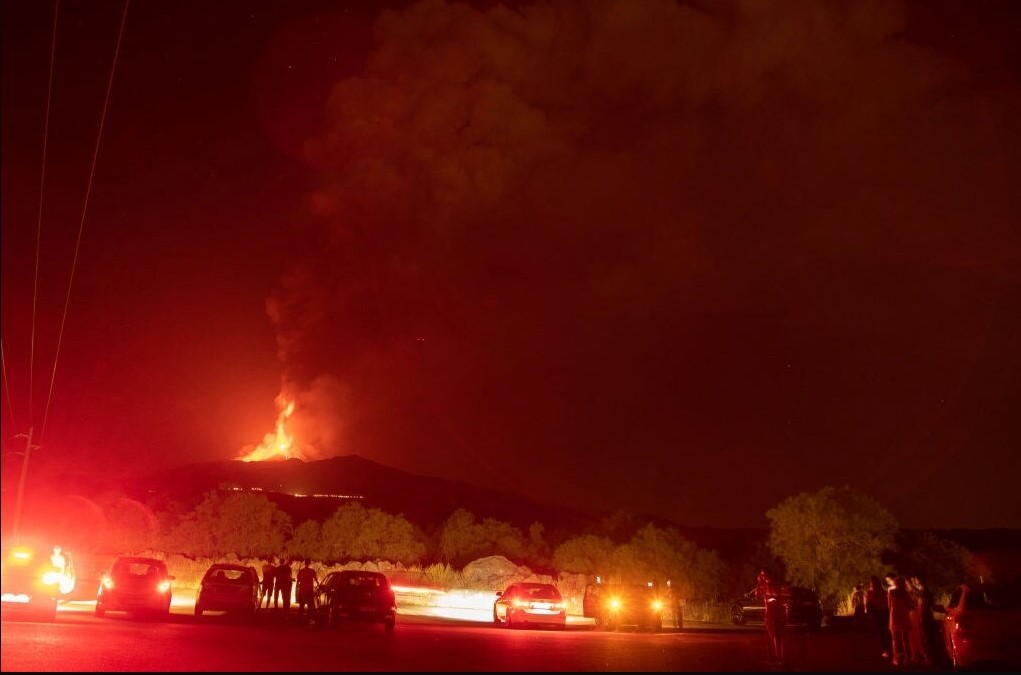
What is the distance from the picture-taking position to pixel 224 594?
2438 cm

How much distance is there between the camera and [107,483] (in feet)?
526

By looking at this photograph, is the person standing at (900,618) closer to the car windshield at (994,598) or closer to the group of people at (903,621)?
the group of people at (903,621)

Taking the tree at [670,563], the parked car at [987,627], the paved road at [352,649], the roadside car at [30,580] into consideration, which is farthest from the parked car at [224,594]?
the tree at [670,563]

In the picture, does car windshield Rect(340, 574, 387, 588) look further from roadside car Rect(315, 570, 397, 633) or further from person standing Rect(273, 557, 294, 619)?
person standing Rect(273, 557, 294, 619)

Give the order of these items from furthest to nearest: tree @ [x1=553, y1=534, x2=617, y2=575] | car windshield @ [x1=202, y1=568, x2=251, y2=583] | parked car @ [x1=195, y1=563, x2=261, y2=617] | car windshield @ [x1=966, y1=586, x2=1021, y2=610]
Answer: tree @ [x1=553, y1=534, x2=617, y2=575]
car windshield @ [x1=202, y1=568, x2=251, y2=583]
parked car @ [x1=195, y1=563, x2=261, y2=617]
car windshield @ [x1=966, y1=586, x2=1021, y2=610]

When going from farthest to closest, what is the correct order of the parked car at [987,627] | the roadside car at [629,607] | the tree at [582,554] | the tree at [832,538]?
the tree at [582,554]
the tree at [832,538]
the roadside car at [629,607]
the parked car at [987,627]

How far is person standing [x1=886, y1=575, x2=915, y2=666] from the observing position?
16594 mm

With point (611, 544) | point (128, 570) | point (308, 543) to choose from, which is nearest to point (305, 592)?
point (128, 570)

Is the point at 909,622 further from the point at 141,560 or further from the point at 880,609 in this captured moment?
the point at 141,560

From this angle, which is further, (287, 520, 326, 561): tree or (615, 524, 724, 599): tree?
(287, 520, 326, 561): tree

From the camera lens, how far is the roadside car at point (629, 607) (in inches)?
1080

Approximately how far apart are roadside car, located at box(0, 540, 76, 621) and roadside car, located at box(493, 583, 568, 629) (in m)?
12.2

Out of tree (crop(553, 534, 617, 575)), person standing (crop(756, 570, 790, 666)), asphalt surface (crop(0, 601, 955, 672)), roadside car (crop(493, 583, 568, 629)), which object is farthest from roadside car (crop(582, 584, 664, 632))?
tree (crop(553, 534, 617, 575))

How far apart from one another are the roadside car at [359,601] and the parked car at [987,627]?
1279cm
